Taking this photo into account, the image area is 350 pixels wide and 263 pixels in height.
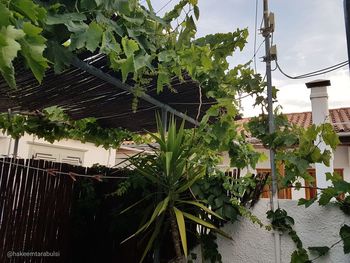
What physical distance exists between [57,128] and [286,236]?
3.50 m

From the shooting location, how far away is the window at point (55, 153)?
23.8ft

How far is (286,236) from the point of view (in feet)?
8.54

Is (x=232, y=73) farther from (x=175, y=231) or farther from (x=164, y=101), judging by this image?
(x=175, y=231)

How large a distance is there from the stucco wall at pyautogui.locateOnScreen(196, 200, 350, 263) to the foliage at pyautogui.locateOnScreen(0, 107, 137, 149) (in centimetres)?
260

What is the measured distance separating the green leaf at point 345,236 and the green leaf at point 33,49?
2335mm

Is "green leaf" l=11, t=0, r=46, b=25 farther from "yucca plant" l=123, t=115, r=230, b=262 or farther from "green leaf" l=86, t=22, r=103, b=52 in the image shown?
"yucca plant" l=123, t=115, r=230, b=262

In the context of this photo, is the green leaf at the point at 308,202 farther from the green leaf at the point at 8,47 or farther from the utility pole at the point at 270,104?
the green leaf at the point at 8,47

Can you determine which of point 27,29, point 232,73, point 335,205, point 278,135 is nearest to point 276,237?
point 335,205

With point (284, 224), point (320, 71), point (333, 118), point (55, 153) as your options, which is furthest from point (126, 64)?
point (55, 153)

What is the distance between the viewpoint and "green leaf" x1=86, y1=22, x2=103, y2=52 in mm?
1564

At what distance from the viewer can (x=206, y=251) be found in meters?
2.80

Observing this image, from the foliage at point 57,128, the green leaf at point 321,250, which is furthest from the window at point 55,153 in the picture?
the green leaf at point 321,250

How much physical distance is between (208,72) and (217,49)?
206mm

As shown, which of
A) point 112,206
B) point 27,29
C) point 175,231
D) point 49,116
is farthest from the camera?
point 49,116
